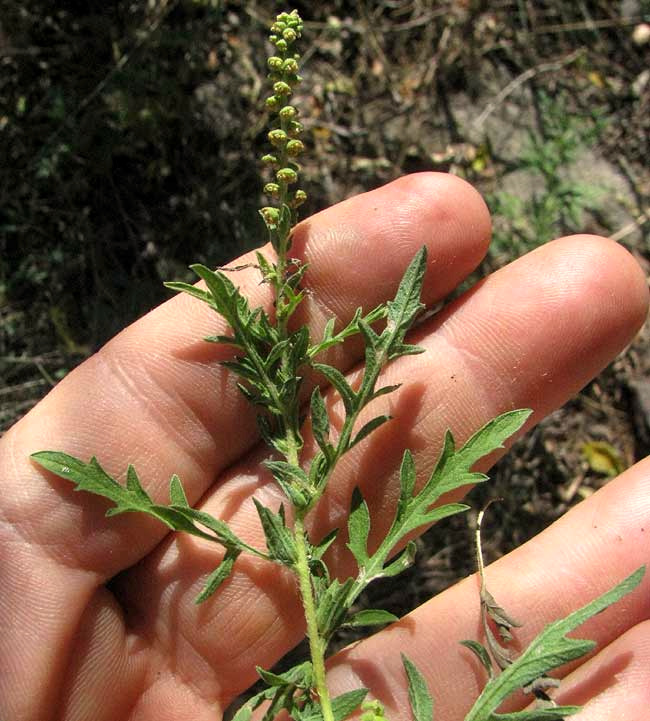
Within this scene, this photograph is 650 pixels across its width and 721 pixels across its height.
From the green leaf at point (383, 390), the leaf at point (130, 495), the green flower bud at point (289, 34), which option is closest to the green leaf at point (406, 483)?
the green leaf at point (383, 390)

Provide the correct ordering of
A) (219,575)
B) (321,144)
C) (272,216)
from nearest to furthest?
1. (272,216)
2. (219,575)
3. (321,144)

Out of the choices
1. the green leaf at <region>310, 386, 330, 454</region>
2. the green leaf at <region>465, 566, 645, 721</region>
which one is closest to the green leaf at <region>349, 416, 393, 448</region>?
the green leaf at <region>310, 386, 330, 454</region>

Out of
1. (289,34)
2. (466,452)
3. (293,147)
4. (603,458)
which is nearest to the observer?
(289,34)

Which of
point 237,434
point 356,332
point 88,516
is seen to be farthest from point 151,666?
point 356,332

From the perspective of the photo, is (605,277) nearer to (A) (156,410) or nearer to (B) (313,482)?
(B) (313,482)

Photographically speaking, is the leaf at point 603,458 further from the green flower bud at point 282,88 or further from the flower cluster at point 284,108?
the green flower bud at point 282,88

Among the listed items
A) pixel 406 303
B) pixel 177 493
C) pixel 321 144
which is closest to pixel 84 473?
pixel 177 493
